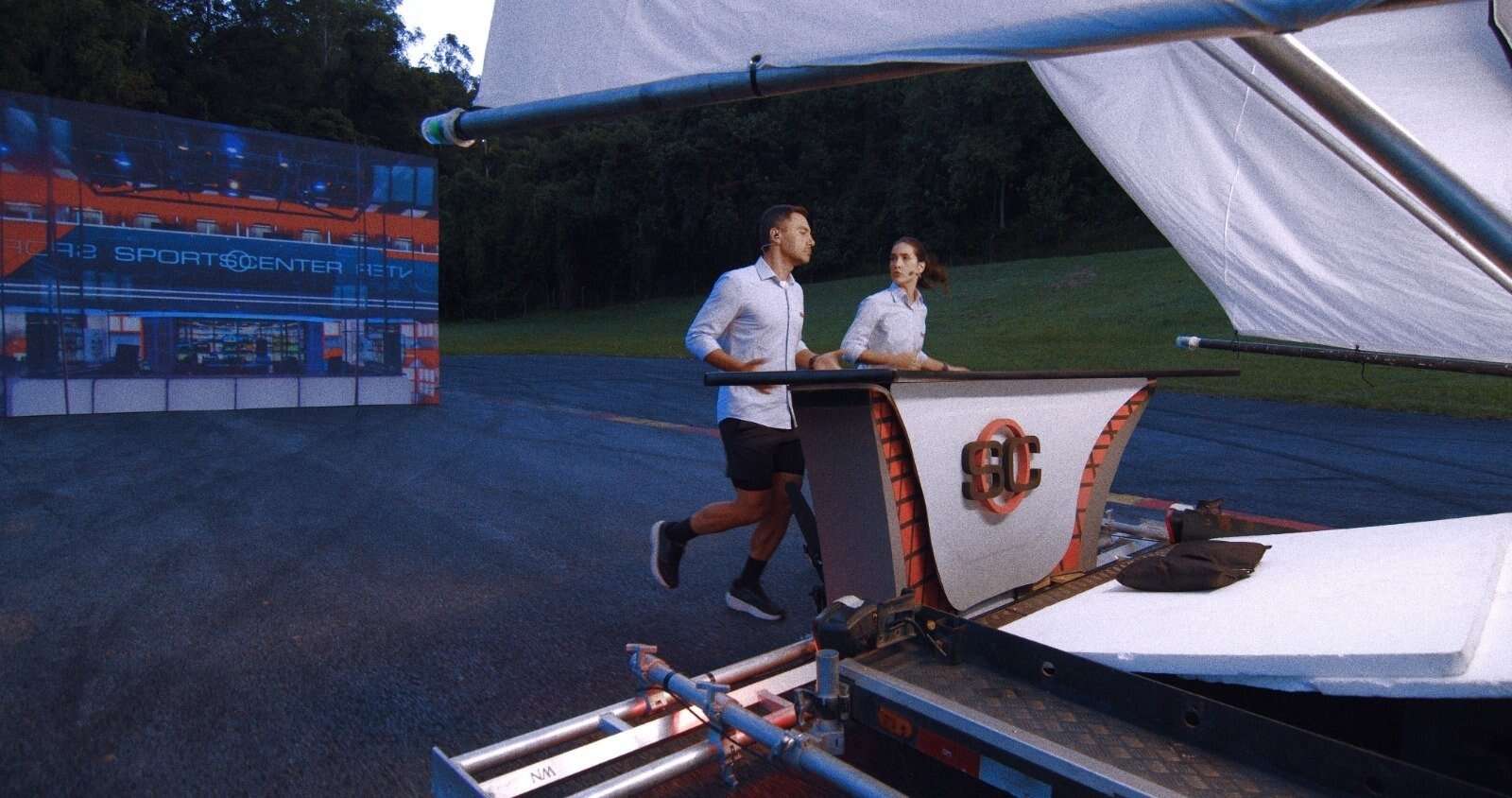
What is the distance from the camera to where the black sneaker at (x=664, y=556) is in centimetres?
475

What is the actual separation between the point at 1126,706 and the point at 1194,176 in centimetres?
194

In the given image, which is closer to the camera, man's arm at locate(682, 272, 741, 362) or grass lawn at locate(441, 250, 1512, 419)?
man's arm at locate(682, 272, 741, 362)

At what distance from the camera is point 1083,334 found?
27859 mm

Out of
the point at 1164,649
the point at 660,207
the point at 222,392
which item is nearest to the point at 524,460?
the point at 222,392

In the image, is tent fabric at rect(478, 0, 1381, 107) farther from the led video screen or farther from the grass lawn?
the led video screen

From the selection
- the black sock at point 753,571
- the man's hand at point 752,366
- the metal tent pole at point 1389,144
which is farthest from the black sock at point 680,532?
the metal tent pole at point 1389,144

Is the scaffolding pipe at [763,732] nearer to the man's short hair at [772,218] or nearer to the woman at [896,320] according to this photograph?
the man's short hair at [772,218]

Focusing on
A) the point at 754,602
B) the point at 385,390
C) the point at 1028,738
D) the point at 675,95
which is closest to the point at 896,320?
the point at 754,602

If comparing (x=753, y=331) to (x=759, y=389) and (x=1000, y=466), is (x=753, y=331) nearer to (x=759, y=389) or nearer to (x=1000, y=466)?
(x=759, y=389)

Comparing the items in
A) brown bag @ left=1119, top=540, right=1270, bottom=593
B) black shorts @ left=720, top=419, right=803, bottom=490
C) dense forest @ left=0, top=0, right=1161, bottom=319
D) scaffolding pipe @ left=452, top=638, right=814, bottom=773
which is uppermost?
dense forest @ left=0, top=0, right=1161, bottom=319

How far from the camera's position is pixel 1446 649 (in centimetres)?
176

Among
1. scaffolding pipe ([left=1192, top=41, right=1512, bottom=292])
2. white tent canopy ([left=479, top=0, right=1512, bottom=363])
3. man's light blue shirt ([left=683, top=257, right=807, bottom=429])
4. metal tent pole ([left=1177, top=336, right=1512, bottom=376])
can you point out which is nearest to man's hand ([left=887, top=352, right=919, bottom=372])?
man's light blue shirt ([left=683, top=257, right=807, bottom=429])

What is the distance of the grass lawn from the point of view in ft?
52.1

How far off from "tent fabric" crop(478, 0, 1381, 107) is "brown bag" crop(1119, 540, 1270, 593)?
5.27 ft
